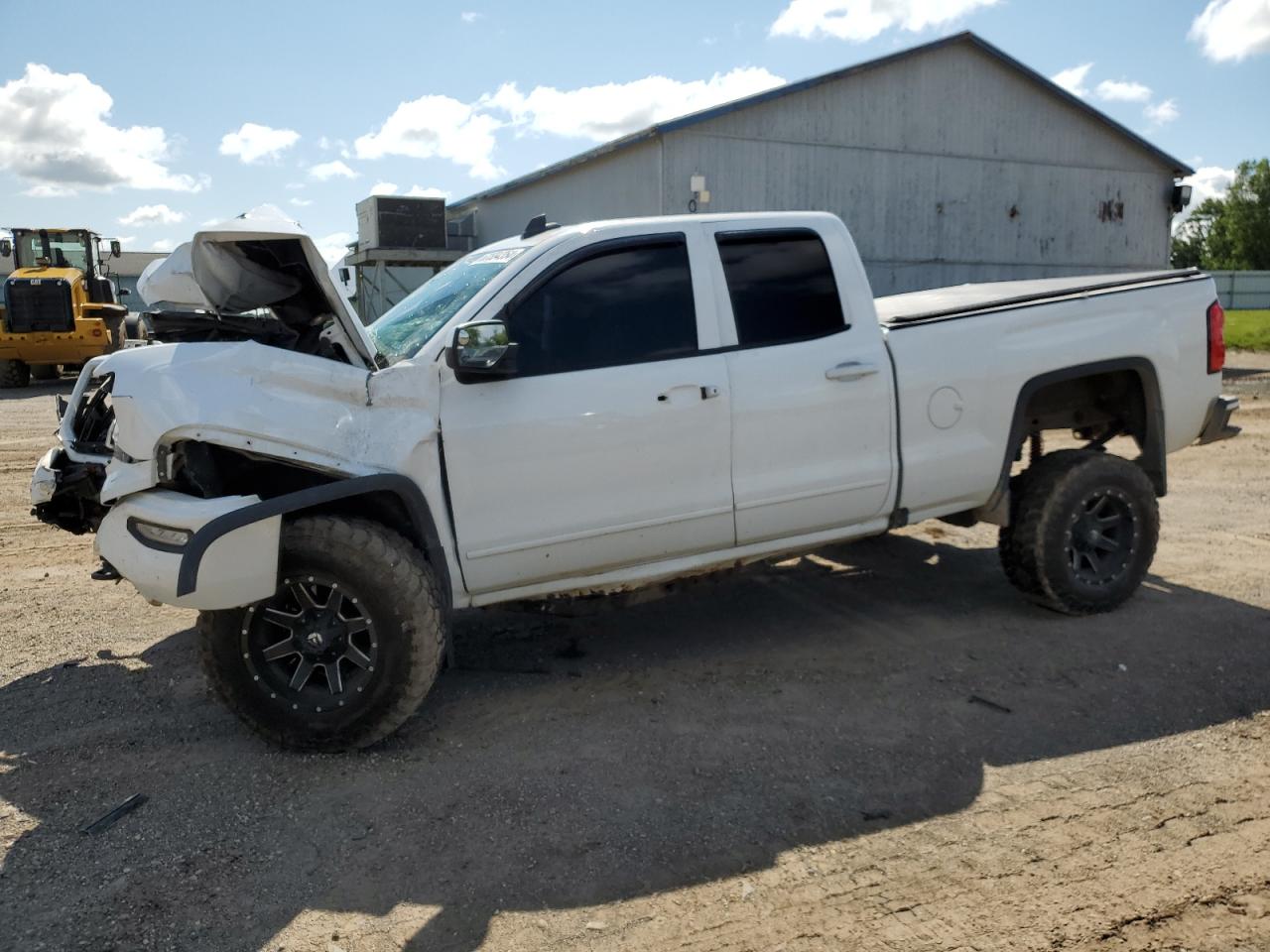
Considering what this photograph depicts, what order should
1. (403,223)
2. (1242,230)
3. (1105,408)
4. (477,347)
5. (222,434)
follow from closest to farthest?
(222,434)
(477,347)
(1105,408)
(403,223)
(1242,230)

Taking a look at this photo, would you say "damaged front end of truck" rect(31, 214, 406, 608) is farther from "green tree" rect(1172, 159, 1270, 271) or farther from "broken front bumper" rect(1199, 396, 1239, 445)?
"green tree" rect(1172, 159, 1270, 271)

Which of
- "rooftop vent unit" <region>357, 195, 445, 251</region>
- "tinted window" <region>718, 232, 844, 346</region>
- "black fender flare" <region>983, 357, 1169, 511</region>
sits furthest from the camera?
"rooftop vent unit" <region>357, 195, 445, 251</region>

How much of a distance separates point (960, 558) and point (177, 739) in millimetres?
4992

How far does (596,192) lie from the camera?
19031mm

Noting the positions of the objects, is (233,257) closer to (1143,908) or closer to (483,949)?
(483,949)

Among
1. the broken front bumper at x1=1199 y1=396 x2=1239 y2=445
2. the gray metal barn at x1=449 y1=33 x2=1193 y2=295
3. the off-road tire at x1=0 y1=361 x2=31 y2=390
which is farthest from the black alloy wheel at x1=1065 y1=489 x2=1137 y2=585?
the off-road tire at x1=0 y1=361 x2=31 y2=390

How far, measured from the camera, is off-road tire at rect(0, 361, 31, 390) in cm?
2011

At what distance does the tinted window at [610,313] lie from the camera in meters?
4.25

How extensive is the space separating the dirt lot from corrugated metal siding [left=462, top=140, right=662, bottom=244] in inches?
504

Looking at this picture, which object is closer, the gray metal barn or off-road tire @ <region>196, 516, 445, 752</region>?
off-road tire @ <region>196, 516, 445, 752</region>

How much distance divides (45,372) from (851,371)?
22.3 m

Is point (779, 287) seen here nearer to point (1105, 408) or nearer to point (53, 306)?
point (1105, 408)

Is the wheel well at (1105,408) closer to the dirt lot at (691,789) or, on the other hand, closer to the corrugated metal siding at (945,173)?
the dirt lot at (691,789)

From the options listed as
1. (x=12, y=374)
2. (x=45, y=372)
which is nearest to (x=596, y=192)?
(x=12, y=374)
